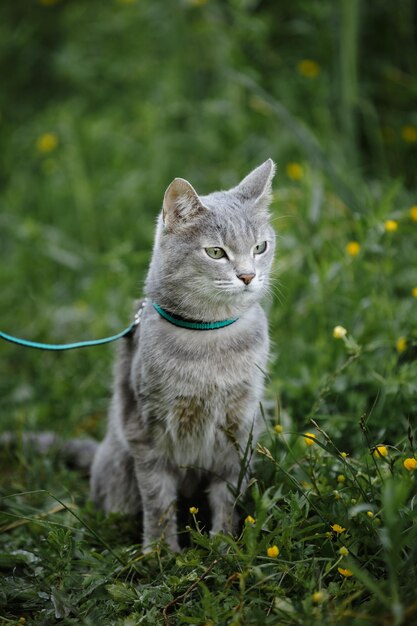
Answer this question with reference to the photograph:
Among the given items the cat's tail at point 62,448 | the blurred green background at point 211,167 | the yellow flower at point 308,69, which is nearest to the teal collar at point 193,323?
the blurred green background at point 211,167

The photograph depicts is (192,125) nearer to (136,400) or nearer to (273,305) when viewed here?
(273,305)

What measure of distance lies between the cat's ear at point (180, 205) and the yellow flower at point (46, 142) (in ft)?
9.57

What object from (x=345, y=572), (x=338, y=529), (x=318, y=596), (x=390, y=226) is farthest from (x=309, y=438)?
(x=390, y=226)

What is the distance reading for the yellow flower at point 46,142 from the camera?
15.7ft

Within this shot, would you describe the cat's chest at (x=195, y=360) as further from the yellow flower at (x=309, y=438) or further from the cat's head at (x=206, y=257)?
the yellow flower at (x=309, y=438)

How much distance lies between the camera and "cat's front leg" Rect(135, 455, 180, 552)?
2266mm

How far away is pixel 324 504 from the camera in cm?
199

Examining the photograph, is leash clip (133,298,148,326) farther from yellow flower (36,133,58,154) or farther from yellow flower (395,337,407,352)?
yellow flower (36,133,58,154)

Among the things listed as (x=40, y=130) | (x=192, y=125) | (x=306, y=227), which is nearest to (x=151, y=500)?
(x=306, y=227)

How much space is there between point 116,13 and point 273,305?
137 inches

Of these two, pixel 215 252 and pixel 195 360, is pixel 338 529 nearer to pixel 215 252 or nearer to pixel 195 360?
pixel 195 360

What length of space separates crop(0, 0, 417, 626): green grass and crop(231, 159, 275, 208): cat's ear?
21.3 inches

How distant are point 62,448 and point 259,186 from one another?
1.43 meters

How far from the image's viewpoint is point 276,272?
2.85 meters
